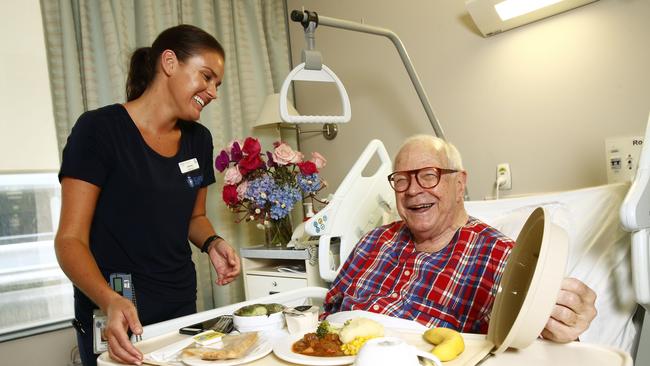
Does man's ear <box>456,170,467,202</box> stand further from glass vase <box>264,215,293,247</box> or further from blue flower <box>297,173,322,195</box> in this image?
glass vase <box>264,215,293,247</box>

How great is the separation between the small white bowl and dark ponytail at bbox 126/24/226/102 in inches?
32.6

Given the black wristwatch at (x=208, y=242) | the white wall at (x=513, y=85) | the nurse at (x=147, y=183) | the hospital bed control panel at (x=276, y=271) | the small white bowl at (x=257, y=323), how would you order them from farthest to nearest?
the hospital bed control panel at (x=276, y=271) < the white wall at (x=513, y=85) < the black wristwatch at (x=208, y=242) < the nurse at (x=147, y=183) < the small white bowl at (x=257, y=323)

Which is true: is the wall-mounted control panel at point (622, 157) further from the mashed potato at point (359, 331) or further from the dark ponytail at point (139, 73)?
the dark ponytail at point (139, 73)

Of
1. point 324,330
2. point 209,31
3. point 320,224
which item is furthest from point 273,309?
point 209,31

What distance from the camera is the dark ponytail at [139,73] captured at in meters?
1.54

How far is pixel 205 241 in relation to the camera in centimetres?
163

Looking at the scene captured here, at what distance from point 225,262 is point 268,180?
2.56ft

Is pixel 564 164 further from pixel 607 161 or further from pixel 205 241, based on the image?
pixel 205 241

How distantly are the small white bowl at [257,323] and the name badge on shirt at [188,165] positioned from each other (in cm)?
62

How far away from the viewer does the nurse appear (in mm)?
1277

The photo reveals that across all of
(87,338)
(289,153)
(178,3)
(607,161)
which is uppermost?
(178,3)

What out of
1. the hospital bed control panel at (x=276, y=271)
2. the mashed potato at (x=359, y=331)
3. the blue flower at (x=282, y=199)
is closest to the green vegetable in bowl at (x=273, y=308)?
the mashed potato at (x=359, y=331)

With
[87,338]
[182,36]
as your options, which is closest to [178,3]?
[182,36]

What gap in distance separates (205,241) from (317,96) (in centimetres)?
173
